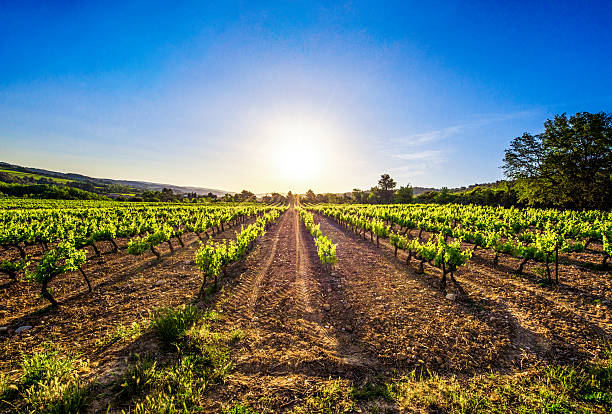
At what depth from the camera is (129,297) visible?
915 centimetres

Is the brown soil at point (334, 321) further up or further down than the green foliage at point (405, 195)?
further down

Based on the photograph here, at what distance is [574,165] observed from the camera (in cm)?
3484

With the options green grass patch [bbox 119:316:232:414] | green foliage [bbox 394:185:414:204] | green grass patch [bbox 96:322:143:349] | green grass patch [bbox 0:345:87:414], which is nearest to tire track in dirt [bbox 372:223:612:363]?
green grass patch [bbox 119:316:232:414]

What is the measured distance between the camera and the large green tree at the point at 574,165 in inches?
1294

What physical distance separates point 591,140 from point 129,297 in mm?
58708

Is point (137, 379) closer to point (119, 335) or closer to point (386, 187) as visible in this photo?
point (119, 335)

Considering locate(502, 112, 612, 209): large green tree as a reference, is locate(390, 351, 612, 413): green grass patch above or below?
below

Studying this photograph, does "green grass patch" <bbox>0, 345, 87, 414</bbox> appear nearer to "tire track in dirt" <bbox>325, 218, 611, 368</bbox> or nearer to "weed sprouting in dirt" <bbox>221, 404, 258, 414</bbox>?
"weed sprouting in dirt" <bbox>221, 404, 258, 414</bbox>

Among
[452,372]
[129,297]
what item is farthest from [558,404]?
[129,297]

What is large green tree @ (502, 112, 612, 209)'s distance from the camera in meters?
32.9

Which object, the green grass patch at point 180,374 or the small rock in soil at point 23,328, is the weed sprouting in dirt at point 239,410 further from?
the small rock in soil at point 23,328

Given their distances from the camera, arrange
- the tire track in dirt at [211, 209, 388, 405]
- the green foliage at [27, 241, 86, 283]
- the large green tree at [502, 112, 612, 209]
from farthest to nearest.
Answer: the large green tree at [502, 112, 612, 209], the green foliage at [27, 241, 86, 283], the tire track in dirt at [211, 209, 388, 405]

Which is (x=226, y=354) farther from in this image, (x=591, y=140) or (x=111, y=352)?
(x=591, y=140)

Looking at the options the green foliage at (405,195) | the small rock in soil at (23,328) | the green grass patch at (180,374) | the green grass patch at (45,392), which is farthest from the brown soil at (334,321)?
the green foliage at (405,195)
